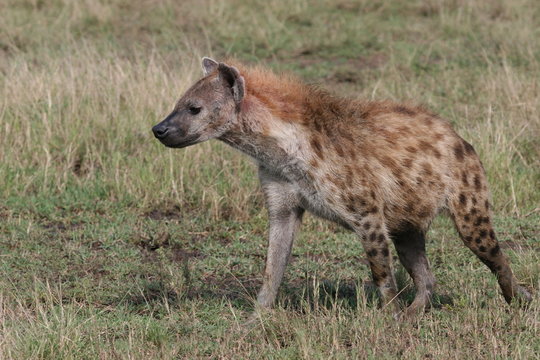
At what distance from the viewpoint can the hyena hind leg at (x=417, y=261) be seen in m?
4.76

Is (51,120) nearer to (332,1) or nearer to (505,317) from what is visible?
(505,317)

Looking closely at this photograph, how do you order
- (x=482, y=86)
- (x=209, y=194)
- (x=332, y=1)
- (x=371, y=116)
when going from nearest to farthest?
(x=371, y=116) < (x=209, y=194) < (x=482, y=86) < (x=332, y=1)

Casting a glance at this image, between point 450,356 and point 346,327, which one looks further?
point 346,327

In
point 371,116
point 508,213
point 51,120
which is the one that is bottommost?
point 508,213

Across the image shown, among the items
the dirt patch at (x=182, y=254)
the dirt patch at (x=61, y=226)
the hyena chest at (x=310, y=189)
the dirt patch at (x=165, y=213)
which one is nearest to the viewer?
the hyena chest at (x=310, y=189)

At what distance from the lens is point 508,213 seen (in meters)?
6.23

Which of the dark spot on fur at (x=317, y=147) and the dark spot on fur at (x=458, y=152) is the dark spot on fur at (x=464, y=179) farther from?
the dark spot on fur at (x=317, y=147)

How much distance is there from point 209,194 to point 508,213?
179 cm

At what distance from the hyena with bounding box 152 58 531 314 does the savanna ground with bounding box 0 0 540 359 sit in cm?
27

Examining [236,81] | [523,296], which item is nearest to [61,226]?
[236,81]

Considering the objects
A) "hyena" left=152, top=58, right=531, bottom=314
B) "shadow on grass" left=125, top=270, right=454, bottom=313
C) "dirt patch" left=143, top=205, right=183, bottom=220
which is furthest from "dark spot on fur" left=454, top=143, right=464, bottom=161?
"dirt patch" left=143, top=205, right=183, bottom=220

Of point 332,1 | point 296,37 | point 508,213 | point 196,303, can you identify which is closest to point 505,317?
point 196,303

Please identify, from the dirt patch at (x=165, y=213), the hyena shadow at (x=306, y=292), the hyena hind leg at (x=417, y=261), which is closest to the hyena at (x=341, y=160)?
the hyena hind leg at (x=417, y=261)

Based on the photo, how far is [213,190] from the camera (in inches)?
245
